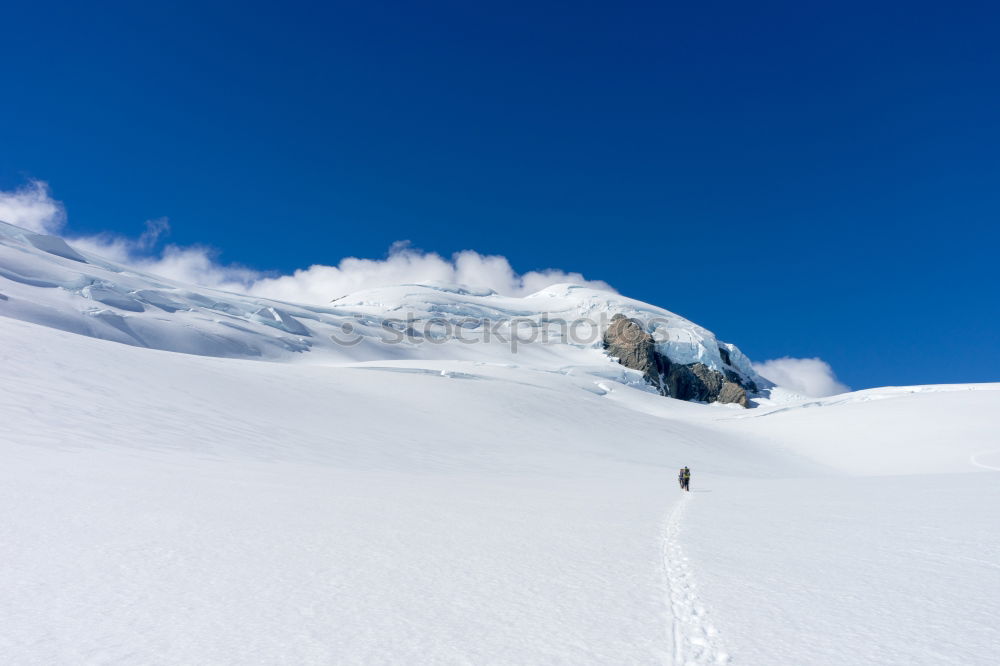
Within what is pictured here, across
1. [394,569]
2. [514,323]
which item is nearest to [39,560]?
[394,569]

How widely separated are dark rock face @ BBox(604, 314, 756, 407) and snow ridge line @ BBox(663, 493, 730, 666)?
105 metres

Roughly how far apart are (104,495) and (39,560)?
387 centimetres

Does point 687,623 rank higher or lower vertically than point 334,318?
lower

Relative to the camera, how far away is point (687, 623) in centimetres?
484

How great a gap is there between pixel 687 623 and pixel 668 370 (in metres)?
118

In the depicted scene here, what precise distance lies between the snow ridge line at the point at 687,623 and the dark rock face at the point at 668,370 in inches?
4148

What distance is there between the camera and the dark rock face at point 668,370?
4373 inches

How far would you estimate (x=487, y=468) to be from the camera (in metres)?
24.5

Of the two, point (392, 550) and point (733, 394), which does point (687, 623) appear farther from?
point (733, 394)

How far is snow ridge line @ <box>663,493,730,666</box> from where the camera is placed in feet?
13.6

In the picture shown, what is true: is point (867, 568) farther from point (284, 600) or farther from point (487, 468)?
point (487, 468)

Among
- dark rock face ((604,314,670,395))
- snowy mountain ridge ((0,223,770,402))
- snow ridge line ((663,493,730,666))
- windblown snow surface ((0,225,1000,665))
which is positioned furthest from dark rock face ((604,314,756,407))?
snow ridge line ((663,493,730,666))

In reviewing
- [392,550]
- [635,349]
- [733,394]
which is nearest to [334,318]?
[635,349]

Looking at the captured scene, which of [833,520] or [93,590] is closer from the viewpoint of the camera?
[93,590]
